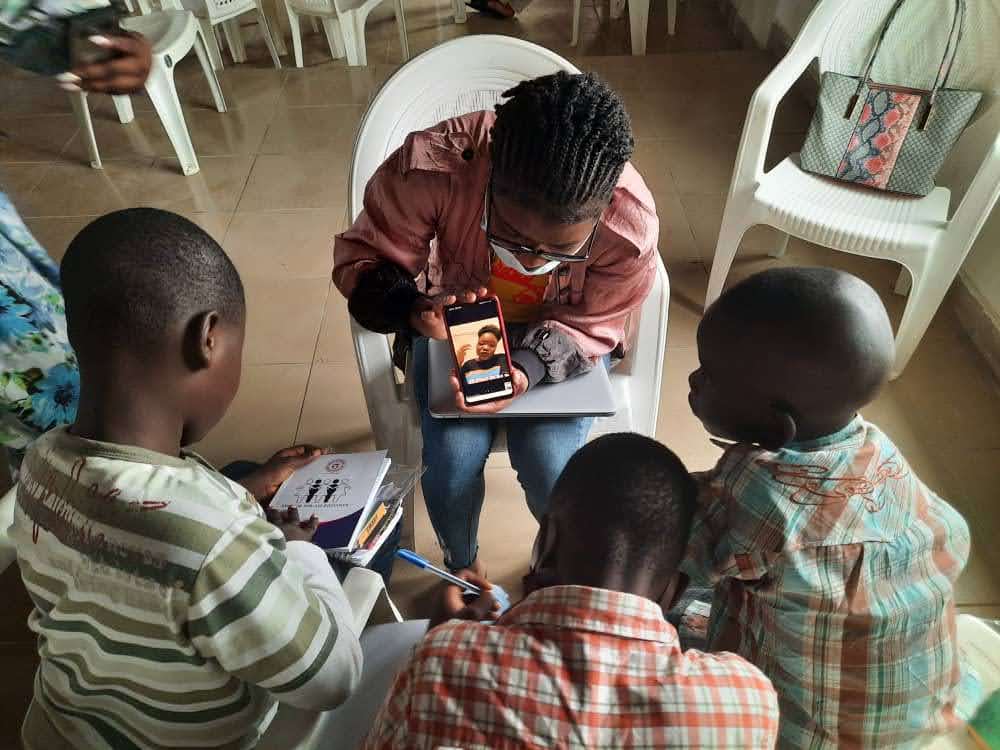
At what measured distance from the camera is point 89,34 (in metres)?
1.32

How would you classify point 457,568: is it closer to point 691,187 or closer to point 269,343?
point 269,343

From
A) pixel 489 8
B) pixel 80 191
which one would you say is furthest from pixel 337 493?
pixel 489 8

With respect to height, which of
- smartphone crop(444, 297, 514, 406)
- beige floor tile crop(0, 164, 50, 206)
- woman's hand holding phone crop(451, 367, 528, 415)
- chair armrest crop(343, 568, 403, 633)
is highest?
smartphone crop(444, 297, 514, 406)

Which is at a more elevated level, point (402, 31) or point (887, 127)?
point (887, 127)


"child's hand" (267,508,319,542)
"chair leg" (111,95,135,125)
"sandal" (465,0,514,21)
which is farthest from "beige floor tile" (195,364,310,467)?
"sandal" (465,0,514,21)

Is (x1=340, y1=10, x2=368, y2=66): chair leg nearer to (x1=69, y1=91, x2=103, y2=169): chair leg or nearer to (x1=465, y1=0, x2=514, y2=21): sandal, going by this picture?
(x1=465, y1=0, x2=514, y2=21): sandal

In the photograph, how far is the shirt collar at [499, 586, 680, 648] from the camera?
2.05 feet

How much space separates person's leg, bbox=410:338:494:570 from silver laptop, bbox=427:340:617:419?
0.06m

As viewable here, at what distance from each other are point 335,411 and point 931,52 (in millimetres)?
2075

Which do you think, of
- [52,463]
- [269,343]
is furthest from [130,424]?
[269,343]

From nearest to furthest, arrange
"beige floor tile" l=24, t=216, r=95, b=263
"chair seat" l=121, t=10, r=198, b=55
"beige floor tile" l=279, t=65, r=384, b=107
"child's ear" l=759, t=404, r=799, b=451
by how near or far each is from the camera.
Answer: "child's ear" l=759, t=404, r=799, b=451 → "beige floor tile" l=24, t=216, r=95, b=263 → "chair seat" l=121, t=10, r=198, b=55 → "beige floor tile" l=279, t=65, r=384, b=107

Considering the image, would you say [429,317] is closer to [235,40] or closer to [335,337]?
[335,337]

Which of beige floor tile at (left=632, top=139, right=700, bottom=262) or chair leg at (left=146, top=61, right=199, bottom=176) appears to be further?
chair leg at (left=146, top=61, right=199, bottom=176)

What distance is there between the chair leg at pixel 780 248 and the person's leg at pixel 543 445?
152 centimetres
